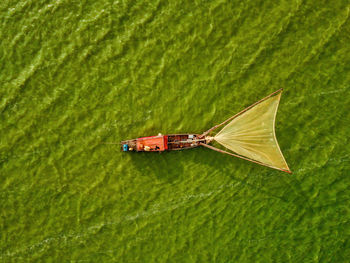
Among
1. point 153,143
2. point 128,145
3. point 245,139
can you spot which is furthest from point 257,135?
point 128,145

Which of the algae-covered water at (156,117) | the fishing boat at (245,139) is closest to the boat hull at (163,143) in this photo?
the fishing boat at (245,139)

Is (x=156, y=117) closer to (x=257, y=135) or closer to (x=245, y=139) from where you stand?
(x=245, y=139)

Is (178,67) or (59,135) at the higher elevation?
(178,67)

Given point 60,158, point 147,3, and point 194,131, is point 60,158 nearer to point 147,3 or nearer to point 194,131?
point 194,131

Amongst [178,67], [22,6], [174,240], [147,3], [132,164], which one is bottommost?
[174,240]

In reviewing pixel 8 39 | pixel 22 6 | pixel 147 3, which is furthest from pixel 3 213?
pixel 147 3

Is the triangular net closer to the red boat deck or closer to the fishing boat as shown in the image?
the fishing boat

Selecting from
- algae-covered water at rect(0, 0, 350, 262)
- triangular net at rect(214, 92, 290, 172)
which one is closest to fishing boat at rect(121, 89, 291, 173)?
triangular net at rect(214, 92, 290, 172)
